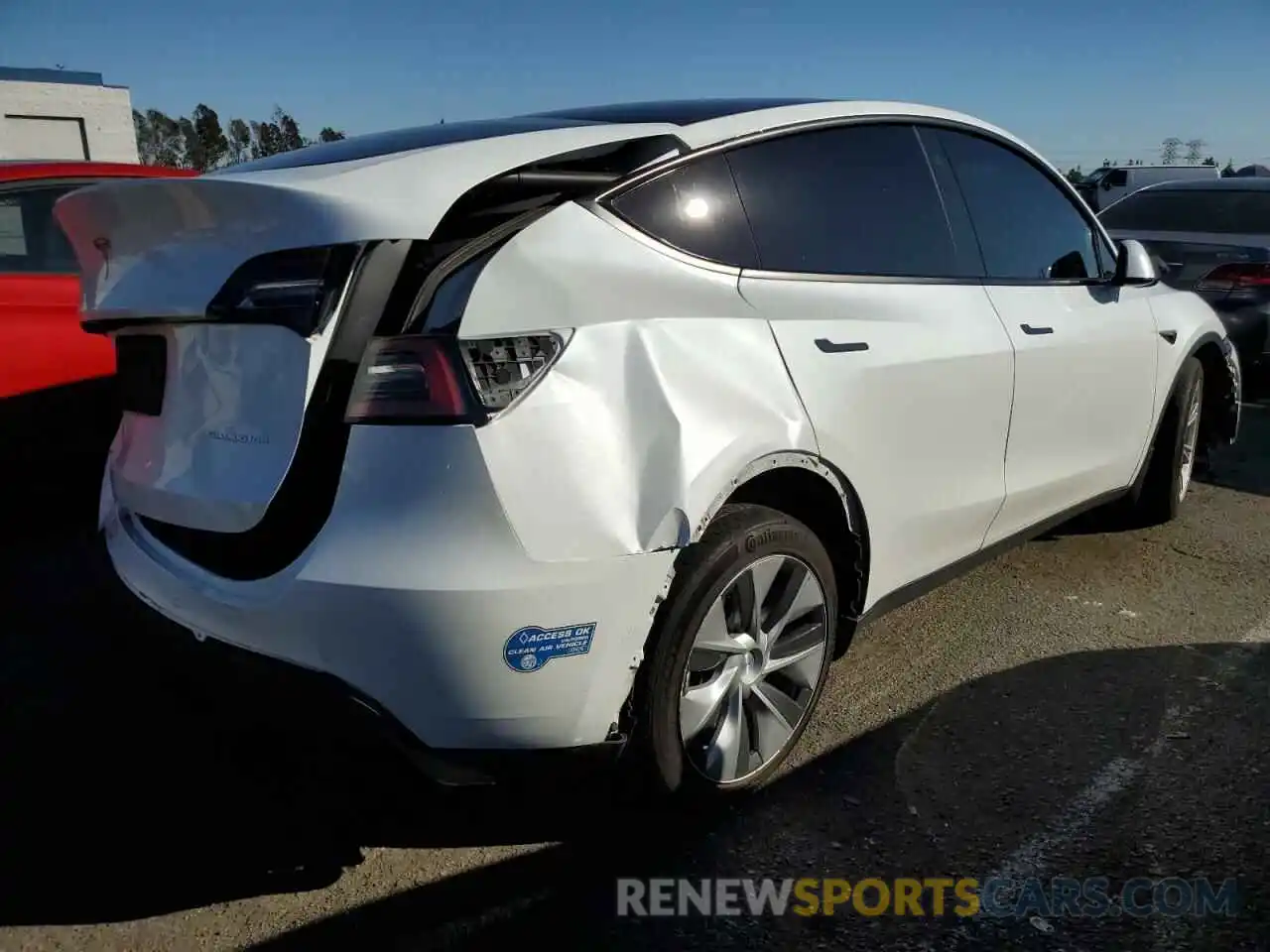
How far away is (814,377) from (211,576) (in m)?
1.43

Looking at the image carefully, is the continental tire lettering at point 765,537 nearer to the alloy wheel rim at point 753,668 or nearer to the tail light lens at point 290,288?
the alloy wheel rim at point 753,668

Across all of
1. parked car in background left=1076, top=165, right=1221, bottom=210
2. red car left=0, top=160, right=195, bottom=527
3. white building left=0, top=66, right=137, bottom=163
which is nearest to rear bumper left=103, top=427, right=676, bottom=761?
red car left=0, top=160, right=195, bottom=527

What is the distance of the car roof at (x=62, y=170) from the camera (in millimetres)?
4453

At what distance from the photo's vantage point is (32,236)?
4398mm

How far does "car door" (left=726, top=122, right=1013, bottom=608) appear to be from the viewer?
2633 mm

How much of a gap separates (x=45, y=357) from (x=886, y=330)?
11.0 ft

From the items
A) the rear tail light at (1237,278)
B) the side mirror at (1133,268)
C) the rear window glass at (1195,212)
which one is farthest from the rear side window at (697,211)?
the rear window glass at (1195,212)

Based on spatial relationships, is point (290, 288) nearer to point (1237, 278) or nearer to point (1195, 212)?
point (1237, 278)

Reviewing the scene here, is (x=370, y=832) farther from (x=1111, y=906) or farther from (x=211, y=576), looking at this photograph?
(x=1111, y=906)

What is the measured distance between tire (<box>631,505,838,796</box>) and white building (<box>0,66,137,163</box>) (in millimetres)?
28918

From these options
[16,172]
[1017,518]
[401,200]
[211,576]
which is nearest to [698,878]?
[211,576]

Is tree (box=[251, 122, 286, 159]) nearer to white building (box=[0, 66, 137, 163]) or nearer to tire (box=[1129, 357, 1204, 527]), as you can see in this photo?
white building (box=[0, 66, 137, 163])

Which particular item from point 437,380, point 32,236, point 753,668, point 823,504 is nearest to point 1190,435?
point 823,504

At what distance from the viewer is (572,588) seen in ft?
6.77
